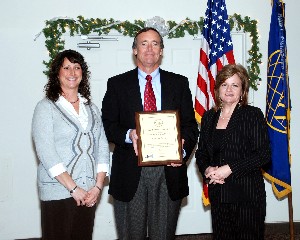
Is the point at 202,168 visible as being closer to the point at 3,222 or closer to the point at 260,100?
the point at 260,100

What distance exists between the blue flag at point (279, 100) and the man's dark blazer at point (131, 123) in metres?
1.25

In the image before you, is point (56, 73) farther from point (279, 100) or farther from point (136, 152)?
point (279, 100)

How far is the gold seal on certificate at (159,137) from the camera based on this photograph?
2.37 metres

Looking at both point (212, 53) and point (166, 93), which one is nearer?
point (166, 93)

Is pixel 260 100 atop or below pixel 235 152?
atop

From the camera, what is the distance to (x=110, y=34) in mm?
3889

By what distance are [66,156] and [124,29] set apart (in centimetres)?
195

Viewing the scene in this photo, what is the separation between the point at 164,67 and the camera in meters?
4.01

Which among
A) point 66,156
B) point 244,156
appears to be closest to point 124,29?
point 66,156

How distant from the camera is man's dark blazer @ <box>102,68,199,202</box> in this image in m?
2.46

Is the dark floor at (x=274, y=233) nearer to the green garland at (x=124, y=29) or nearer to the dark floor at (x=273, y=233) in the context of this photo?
the dark floor at (x=273, y=233)

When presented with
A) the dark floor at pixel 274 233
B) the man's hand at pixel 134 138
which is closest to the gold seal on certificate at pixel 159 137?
the man's hand at pixel 134 138

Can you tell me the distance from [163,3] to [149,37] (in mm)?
1596

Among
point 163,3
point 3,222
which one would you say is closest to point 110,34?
point 163,3
